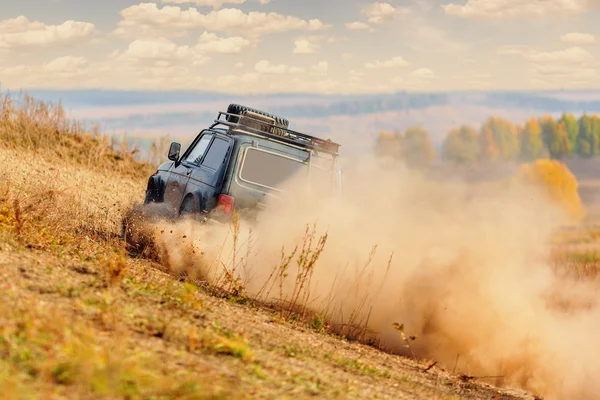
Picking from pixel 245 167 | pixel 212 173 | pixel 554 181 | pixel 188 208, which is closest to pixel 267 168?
pixel 245 167

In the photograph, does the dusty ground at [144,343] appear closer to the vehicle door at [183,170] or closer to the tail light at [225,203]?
the tail light at [225,203]

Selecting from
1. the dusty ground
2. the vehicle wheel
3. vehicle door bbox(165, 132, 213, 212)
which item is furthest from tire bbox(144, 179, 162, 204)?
the dusty ground

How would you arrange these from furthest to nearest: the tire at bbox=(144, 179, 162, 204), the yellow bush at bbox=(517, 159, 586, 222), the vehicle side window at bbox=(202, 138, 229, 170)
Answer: the yellow bush at bbox=(517, 159, 586, 222), the tire at bbox=(144, 179, 162, 204), the vehicle side window at bbox=(202, 138, 229, 170)

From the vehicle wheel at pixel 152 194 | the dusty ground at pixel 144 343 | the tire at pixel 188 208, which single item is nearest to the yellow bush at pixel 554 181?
the vehicle wheel at pixel 152 194

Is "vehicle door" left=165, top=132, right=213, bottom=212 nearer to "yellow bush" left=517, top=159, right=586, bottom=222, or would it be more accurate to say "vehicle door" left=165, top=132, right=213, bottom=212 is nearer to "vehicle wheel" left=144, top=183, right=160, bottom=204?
"vehicle wheel" left=144, top=183, right=160, bottom=204

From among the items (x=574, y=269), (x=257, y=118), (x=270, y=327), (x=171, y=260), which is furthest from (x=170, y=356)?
(x=574, y=269)

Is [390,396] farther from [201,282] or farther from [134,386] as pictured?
[201,282]

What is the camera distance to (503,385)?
11.4m

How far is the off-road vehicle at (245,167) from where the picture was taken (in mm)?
11453

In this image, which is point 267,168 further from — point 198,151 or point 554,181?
point 554,181

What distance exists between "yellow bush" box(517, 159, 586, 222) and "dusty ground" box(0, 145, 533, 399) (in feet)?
361

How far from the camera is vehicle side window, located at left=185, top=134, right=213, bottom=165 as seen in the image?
41.6 feet

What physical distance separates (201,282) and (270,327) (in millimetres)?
1886

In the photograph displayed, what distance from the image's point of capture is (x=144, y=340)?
652cm
